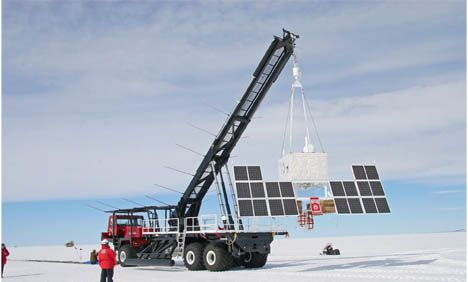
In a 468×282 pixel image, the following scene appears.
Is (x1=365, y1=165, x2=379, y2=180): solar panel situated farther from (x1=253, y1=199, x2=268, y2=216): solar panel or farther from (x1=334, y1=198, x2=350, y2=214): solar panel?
(x1=253, y1=199, x2=268, y2=216): solar panel

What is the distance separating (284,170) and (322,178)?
1.91 metres

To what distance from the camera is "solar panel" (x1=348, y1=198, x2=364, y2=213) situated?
2355 cm

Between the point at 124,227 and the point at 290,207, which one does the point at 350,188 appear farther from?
the point at 124,227

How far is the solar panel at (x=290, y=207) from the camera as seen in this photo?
22953mm

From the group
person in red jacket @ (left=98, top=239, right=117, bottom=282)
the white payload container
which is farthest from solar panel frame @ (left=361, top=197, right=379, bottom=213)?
person in red jacket @ (left=98, top=239, right=117, bottom=282)

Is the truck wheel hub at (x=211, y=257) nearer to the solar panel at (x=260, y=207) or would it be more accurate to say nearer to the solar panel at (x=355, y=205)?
the solar panel at (x=260, y=207)

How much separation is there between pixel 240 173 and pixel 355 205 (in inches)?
217

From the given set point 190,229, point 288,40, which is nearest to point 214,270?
point 190,229

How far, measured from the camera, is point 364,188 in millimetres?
24625

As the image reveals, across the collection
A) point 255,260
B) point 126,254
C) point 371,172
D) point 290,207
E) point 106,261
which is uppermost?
point 371,172

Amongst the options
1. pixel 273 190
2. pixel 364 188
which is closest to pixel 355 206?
pixel 364 188

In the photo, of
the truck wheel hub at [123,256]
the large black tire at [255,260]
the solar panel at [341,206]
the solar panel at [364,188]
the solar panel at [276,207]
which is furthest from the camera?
the truck wheel hub at [123,256]

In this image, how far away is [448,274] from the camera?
61.6 ft

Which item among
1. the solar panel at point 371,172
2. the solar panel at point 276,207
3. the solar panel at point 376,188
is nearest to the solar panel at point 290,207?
the solar panel at point 276,207
